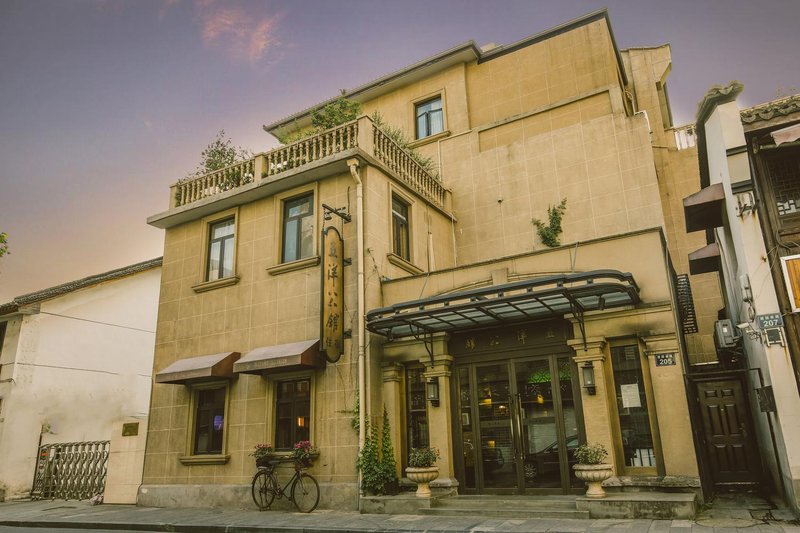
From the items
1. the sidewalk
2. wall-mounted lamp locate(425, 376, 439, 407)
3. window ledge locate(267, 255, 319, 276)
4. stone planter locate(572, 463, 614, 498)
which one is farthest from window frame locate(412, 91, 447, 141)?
the sidewalk

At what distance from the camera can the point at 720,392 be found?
46.1ft

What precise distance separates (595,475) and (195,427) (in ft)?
34.7

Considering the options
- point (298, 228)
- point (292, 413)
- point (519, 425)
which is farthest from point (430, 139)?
point (519, 425)

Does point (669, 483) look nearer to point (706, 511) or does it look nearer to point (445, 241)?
point (706, 511)

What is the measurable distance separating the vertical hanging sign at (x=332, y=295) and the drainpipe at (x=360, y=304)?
46 centimetres

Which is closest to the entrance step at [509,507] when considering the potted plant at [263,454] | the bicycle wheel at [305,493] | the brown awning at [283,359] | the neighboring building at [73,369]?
the bicycle wheel at [305,493]

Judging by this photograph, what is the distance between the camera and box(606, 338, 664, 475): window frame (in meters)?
10.7

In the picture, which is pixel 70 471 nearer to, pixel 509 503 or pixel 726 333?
pixel 509 503

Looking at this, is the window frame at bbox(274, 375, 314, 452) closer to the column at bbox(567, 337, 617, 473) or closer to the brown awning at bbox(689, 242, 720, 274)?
the column at bbox(567, 337, 617, 473)

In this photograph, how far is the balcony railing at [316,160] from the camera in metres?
14.9

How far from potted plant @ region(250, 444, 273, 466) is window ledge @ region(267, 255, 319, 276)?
14.5 ft

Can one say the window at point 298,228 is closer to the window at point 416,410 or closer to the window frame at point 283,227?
the window frame at point 283,227

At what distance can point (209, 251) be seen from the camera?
55.5 ft

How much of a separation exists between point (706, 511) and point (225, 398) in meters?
11.2
